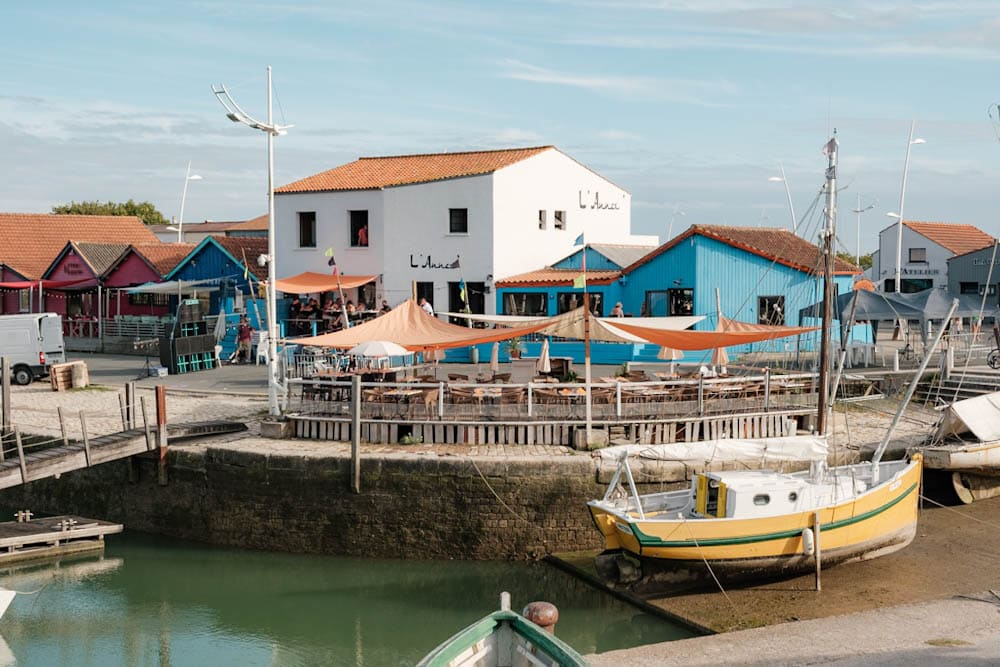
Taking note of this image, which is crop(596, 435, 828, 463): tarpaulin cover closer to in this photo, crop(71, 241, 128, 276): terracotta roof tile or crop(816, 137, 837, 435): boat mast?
crop(816, 137, 837, 435): boat mast

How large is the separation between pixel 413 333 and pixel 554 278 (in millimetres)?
12141

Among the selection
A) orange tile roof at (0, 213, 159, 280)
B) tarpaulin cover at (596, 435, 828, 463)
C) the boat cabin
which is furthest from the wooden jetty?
orange tile roof at (0, 213, 159, 280)

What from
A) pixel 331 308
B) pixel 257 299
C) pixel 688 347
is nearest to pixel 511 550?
pixel 688 347

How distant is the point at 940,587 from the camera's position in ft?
55.7

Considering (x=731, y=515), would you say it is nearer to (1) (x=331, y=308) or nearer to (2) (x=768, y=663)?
(2) (x=768, y=663)

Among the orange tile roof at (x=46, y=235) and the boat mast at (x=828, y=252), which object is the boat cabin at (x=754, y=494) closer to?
the boat mast at (x=828, y=252)

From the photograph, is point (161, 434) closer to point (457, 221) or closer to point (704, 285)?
point (457, 221)

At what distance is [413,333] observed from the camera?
23609mm

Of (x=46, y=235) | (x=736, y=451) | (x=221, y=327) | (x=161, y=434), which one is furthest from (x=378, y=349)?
(x=46, y=235)

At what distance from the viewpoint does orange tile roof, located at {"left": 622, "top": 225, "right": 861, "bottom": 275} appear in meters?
33.0

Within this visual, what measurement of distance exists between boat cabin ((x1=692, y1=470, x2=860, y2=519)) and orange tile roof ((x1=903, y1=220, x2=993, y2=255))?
41.8 m

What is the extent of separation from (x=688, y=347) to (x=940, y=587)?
23.5ft

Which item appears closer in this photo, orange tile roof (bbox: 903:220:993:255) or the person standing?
the person standing

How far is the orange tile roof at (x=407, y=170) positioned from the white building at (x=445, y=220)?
52 mm
